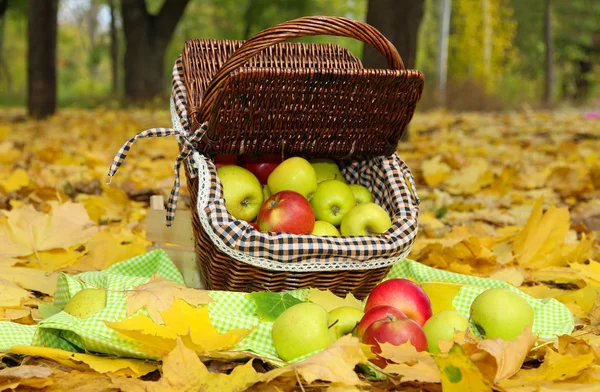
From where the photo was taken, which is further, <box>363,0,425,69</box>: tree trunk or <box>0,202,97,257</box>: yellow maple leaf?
<box>363,0,425,69</box>: tree trunk

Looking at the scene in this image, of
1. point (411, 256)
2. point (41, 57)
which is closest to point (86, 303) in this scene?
point (411, 256)

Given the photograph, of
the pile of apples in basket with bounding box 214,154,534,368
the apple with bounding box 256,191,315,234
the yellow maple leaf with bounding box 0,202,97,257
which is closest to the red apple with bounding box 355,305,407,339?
the pile of apples in basket with bounding box 214,154,534,368

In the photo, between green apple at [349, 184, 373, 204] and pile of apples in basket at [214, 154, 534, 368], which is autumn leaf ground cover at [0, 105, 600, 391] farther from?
green apple at [349, 184, 373, 204]

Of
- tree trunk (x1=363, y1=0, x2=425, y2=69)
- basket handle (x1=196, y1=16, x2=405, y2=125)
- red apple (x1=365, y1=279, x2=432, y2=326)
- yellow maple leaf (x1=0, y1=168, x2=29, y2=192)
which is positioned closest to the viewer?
red apple (x1=365, y1=279, x2=432, y2=326)

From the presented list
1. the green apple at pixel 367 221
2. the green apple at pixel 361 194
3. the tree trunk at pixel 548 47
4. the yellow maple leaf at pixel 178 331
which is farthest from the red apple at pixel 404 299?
the tree trunk at pixel 548 47

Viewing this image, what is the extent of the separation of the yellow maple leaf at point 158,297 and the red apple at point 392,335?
422 millimetres

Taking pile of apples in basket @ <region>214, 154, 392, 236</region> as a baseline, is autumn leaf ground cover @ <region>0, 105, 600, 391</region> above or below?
below

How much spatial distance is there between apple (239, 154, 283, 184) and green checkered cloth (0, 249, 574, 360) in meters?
0.41

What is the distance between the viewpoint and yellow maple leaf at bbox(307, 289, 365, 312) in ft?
5.23

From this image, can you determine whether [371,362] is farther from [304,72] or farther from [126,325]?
[304,72]

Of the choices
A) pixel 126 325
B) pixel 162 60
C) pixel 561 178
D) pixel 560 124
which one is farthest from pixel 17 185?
pixel 162 60

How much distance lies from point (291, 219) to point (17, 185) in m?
1.80

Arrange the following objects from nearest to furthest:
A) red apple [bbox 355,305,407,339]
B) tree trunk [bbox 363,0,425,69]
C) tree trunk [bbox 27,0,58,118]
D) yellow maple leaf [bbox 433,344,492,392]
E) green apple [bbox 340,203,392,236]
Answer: yellow maple leaf [bbox 433,344,492,392]
red apple [bbox 355,305,407,339]
green apple [bbox 340,203,392,236]
tree trunk [bbox 363,0,425,69]
tree trunk [bbox 27,0,58,118]

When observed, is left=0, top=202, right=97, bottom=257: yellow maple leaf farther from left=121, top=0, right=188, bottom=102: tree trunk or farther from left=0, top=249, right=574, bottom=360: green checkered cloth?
left=121, top=0, right=188, bottom=102: tree trunk
